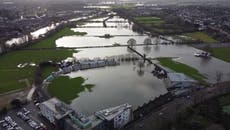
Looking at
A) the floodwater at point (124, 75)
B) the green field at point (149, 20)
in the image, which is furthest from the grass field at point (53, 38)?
the green field at point (149, 20)

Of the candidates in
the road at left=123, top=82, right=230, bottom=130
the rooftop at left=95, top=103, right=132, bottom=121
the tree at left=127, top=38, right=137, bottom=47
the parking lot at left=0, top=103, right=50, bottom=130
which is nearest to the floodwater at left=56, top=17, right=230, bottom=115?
the tree at left=127, top=38, right=137, bottom=47

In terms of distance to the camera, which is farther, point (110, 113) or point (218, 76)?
point (218, 76)

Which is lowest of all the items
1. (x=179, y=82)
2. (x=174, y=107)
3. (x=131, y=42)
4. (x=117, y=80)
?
(x=174, y=107)

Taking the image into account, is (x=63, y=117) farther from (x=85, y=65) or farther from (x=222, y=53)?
(x=222, y=53)

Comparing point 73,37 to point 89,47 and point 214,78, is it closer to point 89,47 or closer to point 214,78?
point 89,47

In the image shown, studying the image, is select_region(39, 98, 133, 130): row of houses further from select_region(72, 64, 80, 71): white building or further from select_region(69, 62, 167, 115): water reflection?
select_region(72, 64, 80, 71): white building

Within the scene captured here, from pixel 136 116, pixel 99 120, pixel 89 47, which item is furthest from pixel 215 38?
pixel 99 120

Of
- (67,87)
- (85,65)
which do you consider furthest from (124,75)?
(67,87)
